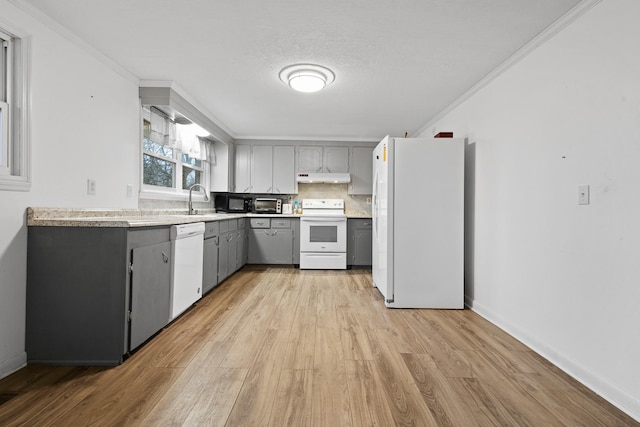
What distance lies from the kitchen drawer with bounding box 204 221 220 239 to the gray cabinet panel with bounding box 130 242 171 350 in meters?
0.86

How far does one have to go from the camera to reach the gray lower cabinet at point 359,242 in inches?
199

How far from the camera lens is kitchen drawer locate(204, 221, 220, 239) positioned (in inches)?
129

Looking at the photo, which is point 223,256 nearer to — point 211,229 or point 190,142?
point 211,229

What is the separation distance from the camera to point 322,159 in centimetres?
541

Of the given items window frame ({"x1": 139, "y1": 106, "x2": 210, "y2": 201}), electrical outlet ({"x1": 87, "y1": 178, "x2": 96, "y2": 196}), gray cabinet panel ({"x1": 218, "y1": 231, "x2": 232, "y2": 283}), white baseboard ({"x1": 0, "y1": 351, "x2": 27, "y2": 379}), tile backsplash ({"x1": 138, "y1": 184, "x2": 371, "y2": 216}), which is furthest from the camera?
tile backsplash ({"x1": 138, "y1": 184, "x2": 371, "y2": 216})

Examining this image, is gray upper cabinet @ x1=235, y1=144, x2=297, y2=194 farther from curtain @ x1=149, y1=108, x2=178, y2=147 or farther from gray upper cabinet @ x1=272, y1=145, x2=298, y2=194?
curtain @ x1=149, y1=108, x2=178, y2=147

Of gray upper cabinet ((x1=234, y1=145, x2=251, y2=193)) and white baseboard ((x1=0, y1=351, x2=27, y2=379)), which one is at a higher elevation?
gray upper cabinet ((x1=234, y1=145, x2=251, y2=193))

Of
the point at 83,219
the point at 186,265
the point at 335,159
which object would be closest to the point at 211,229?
the point at 186,265

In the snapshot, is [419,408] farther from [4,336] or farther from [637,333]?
[4,336]

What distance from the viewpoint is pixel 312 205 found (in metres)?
5.49

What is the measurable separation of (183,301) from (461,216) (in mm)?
2634

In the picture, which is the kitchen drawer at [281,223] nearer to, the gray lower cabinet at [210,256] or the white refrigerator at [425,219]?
the gray lower cabinet at [210,256]

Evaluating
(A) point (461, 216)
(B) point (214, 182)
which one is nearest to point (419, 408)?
(A) point (461, 216)

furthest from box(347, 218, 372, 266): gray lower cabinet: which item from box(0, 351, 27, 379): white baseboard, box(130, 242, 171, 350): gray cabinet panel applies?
box(0, 351, 27, 379): white baseboard
